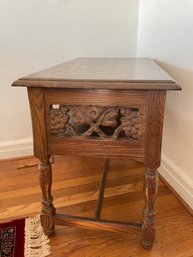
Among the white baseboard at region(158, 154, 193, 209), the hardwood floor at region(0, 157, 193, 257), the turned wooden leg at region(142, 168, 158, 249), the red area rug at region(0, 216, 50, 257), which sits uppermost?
the turned wooden leg at region(142, 168, 158, 249)

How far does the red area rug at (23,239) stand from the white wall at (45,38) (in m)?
0.68

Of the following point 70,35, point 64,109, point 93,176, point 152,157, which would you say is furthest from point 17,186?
point 70,35

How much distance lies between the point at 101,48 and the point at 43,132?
3.18ft

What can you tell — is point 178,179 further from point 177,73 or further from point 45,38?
point 45,38

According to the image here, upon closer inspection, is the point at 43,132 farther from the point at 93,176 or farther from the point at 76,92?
the point at 93,176

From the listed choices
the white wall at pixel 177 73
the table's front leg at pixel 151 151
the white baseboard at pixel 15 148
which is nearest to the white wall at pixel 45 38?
the white baseboard at pixel 15 148

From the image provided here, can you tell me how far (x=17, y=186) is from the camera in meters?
1.27

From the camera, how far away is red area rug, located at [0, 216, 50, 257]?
86 cm

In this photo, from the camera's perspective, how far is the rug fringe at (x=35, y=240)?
2.83 ft

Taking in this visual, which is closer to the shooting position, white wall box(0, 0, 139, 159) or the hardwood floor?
the hardwood floor

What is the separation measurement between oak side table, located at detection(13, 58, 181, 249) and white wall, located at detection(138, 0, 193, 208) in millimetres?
406

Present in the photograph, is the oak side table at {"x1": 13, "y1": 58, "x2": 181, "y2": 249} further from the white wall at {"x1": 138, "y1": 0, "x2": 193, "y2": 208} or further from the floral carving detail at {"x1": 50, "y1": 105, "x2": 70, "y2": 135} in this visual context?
the white wall at {"x1": 138, "y1": 0, "x2": 193, "y2": 208}

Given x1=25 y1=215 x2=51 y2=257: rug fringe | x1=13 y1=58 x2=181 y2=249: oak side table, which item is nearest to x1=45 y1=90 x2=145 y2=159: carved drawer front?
x1=13 y1=58 x2=181 y2=249: oak side table

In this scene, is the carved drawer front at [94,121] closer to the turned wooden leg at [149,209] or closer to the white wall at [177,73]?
the turned wooden leg at [149,209]
